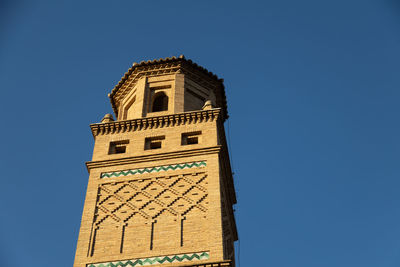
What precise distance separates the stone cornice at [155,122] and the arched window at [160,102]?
87.8 inches

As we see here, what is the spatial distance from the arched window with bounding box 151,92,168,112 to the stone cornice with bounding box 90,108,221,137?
7.31ft

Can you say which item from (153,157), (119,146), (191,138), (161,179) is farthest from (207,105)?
(161,179)

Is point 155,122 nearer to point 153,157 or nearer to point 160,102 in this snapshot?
point 153,157

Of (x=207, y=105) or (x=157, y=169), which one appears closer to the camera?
(x=157, y=169)

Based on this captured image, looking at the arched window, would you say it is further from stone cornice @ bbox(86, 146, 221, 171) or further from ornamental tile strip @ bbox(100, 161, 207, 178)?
ornamental tile strip @ bbox(100, 161, 207, 178)

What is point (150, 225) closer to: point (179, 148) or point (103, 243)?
point (103, 243)

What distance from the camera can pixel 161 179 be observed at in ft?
69.9

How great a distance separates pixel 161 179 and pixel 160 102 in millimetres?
5629

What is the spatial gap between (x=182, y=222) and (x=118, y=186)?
2.95 meters

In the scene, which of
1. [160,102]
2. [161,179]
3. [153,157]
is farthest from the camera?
[160,102]

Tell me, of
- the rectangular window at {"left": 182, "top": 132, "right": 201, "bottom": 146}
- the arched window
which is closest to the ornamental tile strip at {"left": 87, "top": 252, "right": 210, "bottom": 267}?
the rectangular window at {"left": 182, "top": 132, "right": 201, "bottom": 146}

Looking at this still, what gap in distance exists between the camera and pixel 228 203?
2330 centimetres

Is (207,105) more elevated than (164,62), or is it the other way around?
(164,62)

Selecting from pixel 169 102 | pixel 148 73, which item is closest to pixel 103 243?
pixel 169 102
